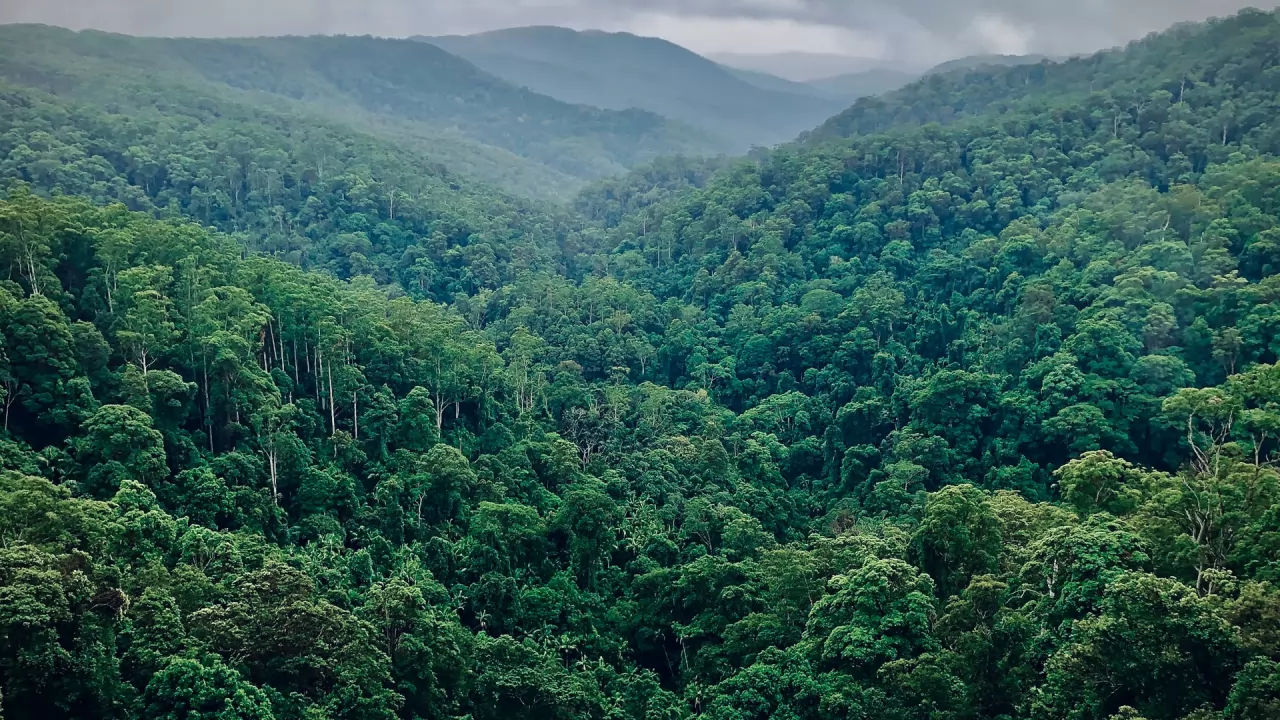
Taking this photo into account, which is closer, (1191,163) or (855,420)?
(855,420)

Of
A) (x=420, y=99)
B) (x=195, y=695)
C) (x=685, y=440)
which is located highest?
(x=420, y=99)

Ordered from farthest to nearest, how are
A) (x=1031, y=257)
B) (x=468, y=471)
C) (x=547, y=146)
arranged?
(x=547, y=146) → (x=1031, y=257) → (x=468, y=471)

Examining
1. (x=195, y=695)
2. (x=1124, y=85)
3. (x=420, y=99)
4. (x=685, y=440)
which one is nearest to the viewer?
(x=195, y=695)

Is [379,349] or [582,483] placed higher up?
[379,349]

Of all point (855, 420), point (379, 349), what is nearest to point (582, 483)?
point (379, 349)

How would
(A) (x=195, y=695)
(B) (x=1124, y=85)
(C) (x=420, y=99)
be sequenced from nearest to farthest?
1. (A) (x=195, y=695)
2. (B) (x=1124, y=85)
3. (C) (x=420, y=99)

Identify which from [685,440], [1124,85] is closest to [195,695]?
[685,440]

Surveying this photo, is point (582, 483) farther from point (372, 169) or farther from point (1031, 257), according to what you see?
point (372, 169)

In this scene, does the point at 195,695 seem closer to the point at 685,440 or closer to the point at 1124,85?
the point at 685,440
